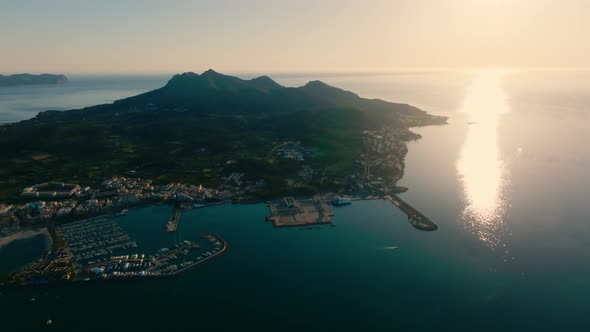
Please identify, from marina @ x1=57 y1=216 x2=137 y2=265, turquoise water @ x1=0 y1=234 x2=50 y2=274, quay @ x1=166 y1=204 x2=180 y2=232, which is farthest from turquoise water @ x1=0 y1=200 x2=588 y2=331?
turquoise water @ x1=0 y1=234 x2=50 y2=274

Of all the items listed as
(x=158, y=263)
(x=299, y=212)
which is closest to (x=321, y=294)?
(x=158, y=263)

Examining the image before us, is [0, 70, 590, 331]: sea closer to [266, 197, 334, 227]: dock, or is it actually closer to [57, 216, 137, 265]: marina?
[266, 197, 334, 227]: dock

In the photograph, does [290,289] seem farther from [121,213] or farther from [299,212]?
[121,213]

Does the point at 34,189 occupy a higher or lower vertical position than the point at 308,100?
lower

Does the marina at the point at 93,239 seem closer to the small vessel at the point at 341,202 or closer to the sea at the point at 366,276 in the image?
the sea at the point at 366,276

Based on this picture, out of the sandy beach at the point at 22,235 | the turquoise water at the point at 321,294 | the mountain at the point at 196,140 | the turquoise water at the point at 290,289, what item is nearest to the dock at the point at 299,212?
the turquoise water at the point at 290,289

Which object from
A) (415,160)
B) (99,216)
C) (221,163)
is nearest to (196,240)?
(99,216)

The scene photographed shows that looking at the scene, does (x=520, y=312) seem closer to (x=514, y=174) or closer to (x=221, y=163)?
(x=514, y=174)
